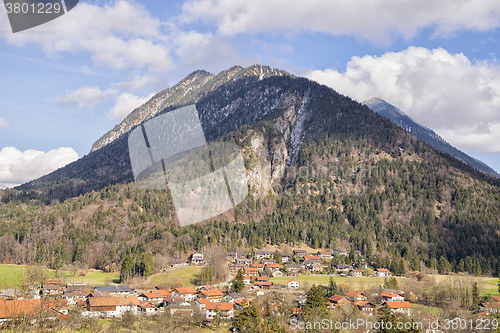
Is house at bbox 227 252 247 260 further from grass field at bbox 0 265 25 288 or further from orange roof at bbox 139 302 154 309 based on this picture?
grass field at bbox 0 265 25 288

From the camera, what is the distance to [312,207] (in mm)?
98750

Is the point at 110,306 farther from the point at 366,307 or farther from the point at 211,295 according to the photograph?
the point at 366,307

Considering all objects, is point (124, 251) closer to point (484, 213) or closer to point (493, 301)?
point (493, 301)

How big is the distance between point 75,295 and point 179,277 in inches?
700

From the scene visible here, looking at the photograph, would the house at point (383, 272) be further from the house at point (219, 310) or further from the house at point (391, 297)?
the house at point (219, 310)

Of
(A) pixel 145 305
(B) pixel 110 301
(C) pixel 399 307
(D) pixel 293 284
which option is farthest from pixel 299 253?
(B) pixel 110 301

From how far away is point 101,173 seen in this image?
156 metres

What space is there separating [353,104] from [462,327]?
12157cm

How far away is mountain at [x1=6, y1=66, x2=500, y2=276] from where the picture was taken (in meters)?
71.2

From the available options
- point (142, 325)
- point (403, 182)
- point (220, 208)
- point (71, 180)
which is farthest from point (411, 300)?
point (71, 180)

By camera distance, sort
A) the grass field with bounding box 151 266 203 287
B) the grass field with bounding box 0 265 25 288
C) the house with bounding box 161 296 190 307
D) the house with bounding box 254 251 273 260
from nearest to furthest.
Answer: the grass field with bounding box 0 265 25 288 → the house with bounding box 161 296 190 307 → the grass field with bounding box 151 266 203 287 → the house with bounding box 254 251 273 260

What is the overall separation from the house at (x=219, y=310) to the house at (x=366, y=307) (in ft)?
40.7

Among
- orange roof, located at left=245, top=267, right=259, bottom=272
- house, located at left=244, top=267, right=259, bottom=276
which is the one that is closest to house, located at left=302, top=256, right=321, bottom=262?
orange roof, located at left=245, top=267, right=259, bottom=272

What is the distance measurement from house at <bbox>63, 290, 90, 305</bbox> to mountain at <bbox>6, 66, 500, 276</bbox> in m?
6.95
